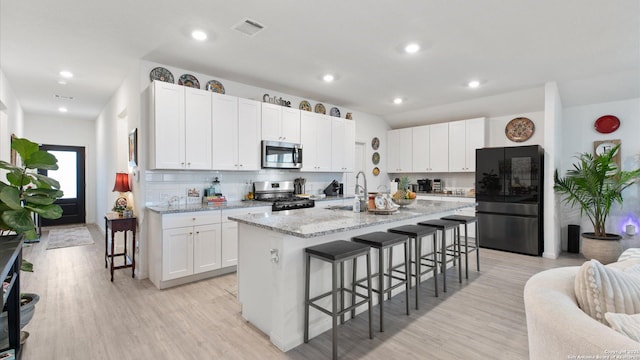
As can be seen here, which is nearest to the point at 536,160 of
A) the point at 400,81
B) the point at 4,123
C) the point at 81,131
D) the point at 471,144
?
the point at 471,144

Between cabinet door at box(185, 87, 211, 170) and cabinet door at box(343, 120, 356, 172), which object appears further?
cabinet door at box(343, 120, 356, 172)

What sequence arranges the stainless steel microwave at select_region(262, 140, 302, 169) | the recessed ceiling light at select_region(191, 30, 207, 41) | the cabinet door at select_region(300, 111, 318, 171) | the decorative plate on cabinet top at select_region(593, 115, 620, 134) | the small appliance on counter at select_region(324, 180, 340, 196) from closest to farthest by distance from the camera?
1. the recessed ceiling light at select_region(191, 30, 207, 41)
2. the stainless steel microwave at select_region(262, 140, 302, 169)
3. the decorative plate on cabinet top at select_region(593, 115, 620, 134)
4. the cabinet door at select_region(300, 111, 318, 171)
5. the small appliance on counter at select_region(324, 180, 340, 196)

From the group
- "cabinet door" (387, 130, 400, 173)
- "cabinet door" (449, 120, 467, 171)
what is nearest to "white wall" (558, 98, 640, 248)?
"cabinet door" (449, 120, 467, 171)

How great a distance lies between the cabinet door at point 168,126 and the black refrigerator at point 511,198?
4.67m

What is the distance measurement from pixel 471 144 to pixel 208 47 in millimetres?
4921

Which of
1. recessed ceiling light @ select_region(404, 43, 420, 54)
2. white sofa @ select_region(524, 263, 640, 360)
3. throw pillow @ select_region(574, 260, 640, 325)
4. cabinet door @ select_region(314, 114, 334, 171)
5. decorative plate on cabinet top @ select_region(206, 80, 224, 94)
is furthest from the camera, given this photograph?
cabinet door @ select_region(314, 114, 334, 171)

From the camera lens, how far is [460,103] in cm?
569

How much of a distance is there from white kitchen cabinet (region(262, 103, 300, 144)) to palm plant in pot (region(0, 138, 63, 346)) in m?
2.69

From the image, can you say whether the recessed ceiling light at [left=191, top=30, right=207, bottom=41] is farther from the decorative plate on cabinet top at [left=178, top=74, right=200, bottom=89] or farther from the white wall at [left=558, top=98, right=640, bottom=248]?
the white wall at [left=558, top=98, right=640, bottom=248]

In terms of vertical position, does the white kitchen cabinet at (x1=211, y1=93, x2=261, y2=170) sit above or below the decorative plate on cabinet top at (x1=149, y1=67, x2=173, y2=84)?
below

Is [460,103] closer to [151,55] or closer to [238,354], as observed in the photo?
[151,55]

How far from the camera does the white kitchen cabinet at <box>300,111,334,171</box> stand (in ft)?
16.8

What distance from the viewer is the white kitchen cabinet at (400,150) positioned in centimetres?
682

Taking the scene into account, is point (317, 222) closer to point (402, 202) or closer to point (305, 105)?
point (402, 202)
